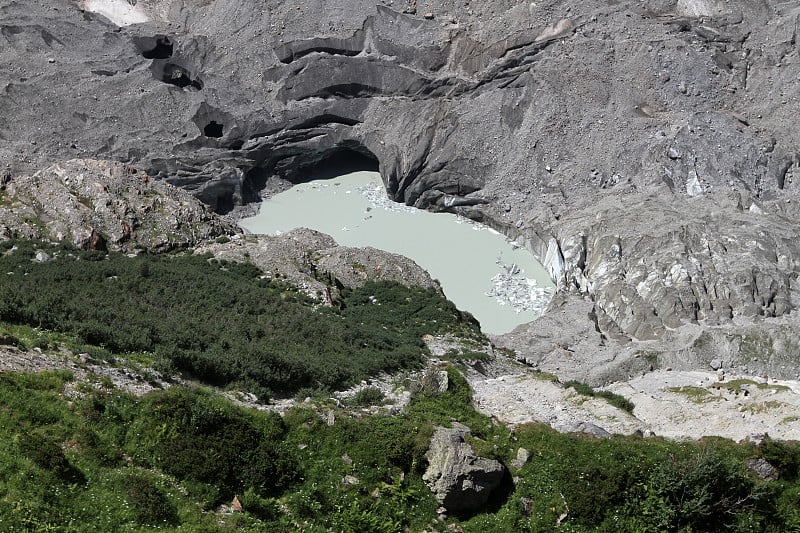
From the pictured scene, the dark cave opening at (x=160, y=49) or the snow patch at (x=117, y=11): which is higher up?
the snow patch at (x=117, y=11)

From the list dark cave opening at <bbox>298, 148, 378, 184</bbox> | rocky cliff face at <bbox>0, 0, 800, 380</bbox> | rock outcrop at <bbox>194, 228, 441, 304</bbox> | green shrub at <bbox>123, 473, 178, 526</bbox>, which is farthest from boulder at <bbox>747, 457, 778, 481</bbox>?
dark cave opening at <bbox>298, 148, 378, 184</bbox>

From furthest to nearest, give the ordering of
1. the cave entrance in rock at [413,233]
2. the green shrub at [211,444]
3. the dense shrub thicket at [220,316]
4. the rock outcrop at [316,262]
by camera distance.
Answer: the cave entrance in rock at [413,233], the rock outcrop at [316,262], the dense shrub thicket at [220,316], the green shrub at [211,444]

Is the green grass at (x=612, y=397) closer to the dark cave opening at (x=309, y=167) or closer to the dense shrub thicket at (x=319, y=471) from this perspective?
the dense shrub thicket at (x=319, y=471)

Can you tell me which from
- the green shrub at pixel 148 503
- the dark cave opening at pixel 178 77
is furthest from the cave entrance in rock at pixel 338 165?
the green shrub at pixel 148 503

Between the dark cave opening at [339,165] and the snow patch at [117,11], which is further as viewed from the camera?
the snow patch at [117,11]

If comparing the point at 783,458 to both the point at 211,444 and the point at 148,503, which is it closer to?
the point at 211,444

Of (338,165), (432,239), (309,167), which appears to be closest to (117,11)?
(309,167)

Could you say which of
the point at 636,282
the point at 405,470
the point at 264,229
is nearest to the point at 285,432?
the point at 405,470

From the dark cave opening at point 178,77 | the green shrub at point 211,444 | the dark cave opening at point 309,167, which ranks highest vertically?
the dark cave opening at point 178,77

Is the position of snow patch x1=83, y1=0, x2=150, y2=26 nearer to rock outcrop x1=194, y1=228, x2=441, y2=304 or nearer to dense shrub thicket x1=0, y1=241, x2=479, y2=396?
rock outcrop x1=194, y1=228, x2=441, y2=304
